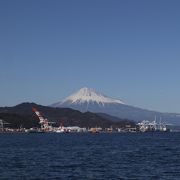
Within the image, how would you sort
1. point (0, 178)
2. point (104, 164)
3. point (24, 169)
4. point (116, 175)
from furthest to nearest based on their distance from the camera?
point (104, 164) < point (24, 169) < point (116, 175) < point (0, 178)

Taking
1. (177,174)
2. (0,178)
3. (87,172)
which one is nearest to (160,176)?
(177,174)

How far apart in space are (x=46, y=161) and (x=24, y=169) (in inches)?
369

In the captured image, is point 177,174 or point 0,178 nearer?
point 0,178

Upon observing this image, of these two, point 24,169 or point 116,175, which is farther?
point 24,169

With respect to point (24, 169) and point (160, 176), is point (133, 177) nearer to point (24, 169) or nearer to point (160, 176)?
point (160, 176)

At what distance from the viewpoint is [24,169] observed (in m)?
51.1

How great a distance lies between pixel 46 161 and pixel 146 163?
35.5 ft

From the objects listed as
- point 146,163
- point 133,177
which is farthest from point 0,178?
point 146,163

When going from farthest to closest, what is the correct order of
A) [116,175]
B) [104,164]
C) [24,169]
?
[104,164]
[24,169]
[116,175]

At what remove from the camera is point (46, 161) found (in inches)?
2376

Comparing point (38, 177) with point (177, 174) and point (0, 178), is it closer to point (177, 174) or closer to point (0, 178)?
point (0, 178)

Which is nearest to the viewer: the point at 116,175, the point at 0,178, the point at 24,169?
the point at 0,178

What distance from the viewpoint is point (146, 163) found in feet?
191

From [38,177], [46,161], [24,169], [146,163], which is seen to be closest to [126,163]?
[146,163]
